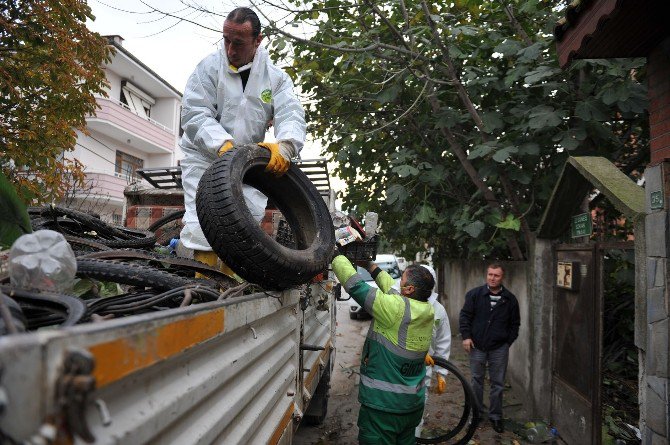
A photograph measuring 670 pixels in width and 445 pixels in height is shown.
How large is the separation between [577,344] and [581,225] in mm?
1086

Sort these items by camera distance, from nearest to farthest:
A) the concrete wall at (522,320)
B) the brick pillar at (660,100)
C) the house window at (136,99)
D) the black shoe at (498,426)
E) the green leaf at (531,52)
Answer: the brick pillar at (660,100), the green leaf at (531,52), the black shoe at (498,426), the concrete wall at (522,320), the house window at (136,99)

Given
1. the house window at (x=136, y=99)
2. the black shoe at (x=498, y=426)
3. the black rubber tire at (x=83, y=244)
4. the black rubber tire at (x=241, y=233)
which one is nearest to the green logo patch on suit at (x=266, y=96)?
the black rubber tire at (x=241, y=233)

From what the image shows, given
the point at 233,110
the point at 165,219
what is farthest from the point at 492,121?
the point at 165,219

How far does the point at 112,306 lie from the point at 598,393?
3.66 meters

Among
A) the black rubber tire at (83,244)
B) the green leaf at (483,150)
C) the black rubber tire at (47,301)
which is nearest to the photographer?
the black rubber tire at (47,301)

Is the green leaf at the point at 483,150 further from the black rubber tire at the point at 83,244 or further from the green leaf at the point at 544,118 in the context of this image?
the black rubber tire at the point at 83,244

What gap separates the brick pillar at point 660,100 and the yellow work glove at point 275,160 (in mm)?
2442

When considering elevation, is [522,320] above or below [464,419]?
above

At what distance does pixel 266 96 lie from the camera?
2.91m

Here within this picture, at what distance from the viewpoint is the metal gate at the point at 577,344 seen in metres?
3.62

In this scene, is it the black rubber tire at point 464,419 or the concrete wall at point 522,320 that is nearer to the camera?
the black rubber tire at point 464,419

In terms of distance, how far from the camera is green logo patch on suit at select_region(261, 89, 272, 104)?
2891mm

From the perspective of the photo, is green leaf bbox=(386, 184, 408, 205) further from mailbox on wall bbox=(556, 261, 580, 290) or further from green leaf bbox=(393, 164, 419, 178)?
mailbox on wall bbox=(556, 261, 580, 290)

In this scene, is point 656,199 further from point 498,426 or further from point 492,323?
point 498,426
